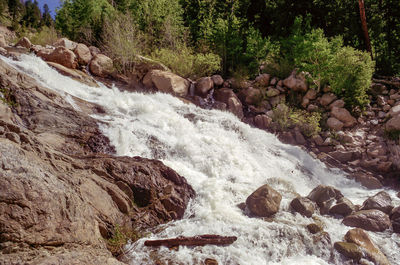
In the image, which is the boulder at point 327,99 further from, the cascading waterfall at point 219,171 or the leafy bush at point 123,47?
the leafy bush at point 123,47

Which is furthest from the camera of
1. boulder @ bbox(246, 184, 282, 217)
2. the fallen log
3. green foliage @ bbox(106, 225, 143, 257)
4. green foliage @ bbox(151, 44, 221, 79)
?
green foliage @ bbox(151, 44, 221, 79)

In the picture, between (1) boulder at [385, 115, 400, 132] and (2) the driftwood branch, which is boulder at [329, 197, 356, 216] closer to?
(1) boulder at [385, 115, 400, 132]

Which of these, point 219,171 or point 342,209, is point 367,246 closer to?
point 342,209

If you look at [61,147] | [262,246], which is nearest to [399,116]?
[262,246]

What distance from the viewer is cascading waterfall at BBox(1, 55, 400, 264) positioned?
154 inches

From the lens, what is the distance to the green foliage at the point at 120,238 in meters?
3.39

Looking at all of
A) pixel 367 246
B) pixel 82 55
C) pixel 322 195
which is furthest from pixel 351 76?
pixel 82 55

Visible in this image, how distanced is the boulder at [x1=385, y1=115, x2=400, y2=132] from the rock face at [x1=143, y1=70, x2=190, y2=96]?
7.25 metres

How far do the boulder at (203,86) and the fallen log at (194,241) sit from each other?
7667mm

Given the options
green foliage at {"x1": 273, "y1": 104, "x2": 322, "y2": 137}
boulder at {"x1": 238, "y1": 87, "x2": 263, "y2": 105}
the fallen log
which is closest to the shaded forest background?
boulder at {"x1": 238, "y1": 87, "x2": 263, "y2": 105}

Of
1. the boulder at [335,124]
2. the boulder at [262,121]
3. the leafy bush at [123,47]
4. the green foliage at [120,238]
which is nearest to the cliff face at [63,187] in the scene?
the green foliage at [120,238]

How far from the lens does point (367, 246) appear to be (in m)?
4.23

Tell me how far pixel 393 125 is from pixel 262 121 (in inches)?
166

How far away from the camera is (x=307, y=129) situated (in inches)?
377
